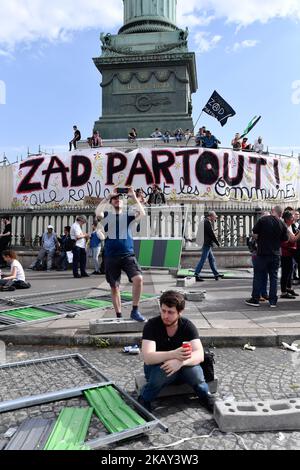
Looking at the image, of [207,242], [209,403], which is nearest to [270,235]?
[207,242]

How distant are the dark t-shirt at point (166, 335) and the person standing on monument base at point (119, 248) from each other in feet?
6.71

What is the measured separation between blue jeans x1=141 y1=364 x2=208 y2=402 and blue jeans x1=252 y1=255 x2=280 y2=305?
4262 mm

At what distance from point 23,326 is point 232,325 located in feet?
9.79

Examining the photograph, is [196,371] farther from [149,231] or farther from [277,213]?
[149,231]

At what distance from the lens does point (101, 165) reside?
63.1ft

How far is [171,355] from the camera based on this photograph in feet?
10.5

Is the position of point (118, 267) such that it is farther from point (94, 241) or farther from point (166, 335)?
point (94, 241)

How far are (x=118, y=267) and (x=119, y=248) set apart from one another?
27cm

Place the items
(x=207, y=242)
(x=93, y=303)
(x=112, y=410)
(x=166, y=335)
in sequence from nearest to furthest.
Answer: (x=112, y=410) → (x=166, y=335) → (x=93, y=303) → (x=207, y=242)

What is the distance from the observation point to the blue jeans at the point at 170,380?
3.26m

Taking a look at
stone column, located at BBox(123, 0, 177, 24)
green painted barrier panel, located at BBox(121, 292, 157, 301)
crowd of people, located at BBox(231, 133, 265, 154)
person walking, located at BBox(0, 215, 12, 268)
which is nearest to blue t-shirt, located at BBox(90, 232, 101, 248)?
person walking, located at BBox(0, 215, 12, 268)

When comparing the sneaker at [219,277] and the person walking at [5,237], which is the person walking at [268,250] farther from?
the person walking at [5,237]

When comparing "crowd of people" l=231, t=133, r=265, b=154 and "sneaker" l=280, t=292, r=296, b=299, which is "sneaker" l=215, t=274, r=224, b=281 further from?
"crowd of people" l=231, t=133, r=265, b=154

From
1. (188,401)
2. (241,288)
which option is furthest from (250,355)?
(241,288)
